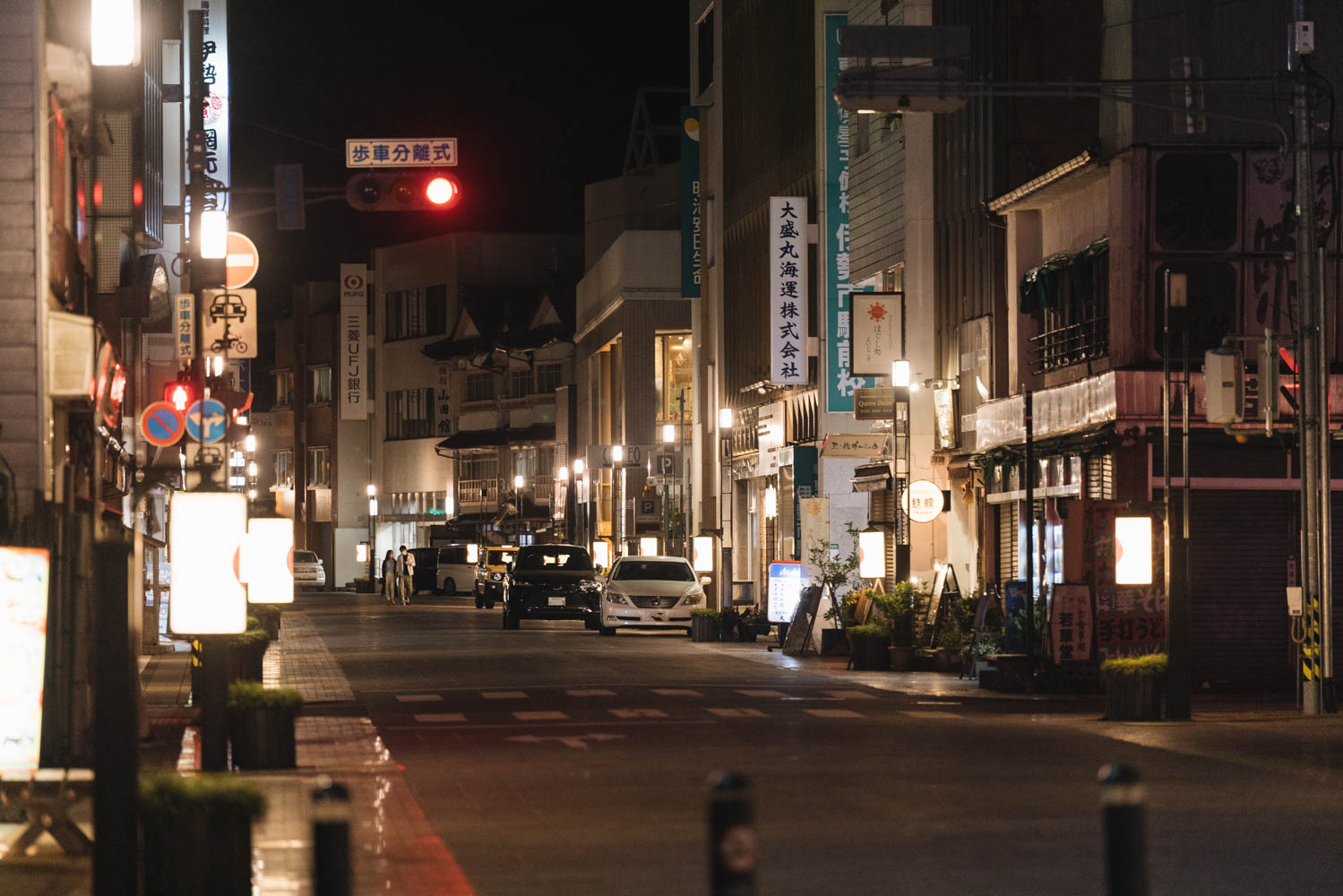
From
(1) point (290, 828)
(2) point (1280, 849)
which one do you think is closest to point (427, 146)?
(1) point (290, 828)

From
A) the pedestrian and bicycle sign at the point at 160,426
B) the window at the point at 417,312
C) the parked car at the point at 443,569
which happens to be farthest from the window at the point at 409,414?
the pedestrian and bicycle sign at the point at 160,426

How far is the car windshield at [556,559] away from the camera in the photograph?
173ft

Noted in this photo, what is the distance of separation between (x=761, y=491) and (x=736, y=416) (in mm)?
3299

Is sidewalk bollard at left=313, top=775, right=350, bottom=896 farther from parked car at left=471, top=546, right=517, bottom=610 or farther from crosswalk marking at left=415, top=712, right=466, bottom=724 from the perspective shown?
parked car at left=471, top=546, right=517, bottom=610

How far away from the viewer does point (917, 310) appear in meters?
39.4

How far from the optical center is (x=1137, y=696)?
73.0ft

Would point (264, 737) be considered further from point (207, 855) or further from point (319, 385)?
point (319, 385)

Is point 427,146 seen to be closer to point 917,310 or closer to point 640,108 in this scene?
point 917,310

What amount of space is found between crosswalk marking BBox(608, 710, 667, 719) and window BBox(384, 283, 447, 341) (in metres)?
87.1

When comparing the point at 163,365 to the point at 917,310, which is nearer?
the point at 917,310

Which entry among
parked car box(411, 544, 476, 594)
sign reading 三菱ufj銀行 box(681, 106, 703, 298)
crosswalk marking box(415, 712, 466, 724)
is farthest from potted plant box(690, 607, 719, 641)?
parked car box(411, 544, 476, 594)

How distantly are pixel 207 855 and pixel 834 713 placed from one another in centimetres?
1406

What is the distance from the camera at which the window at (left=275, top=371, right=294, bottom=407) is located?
413 feet

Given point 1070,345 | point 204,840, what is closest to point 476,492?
point 1070,345
